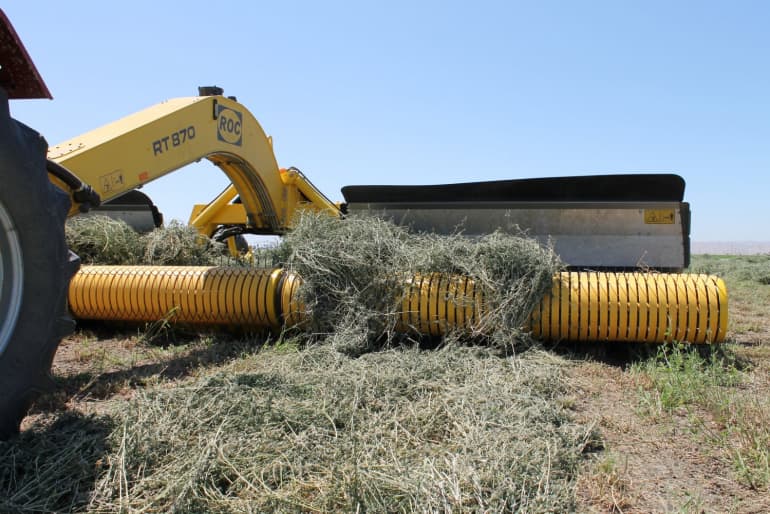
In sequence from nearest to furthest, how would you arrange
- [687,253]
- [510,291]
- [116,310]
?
[510,291]
[116,310]
[687,253]

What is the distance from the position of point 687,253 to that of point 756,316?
73.4 inches

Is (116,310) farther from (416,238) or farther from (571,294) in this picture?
Answer: (571,294)

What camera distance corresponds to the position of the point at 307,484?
2256 mm

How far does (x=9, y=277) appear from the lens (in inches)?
100

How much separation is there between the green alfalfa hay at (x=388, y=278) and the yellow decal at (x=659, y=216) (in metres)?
1.63

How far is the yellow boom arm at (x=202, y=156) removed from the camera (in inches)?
145

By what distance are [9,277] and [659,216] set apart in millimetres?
5391

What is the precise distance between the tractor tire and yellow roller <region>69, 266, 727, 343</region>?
2147 mm

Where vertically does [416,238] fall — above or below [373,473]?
above

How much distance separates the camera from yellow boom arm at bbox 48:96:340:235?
12.1 ft

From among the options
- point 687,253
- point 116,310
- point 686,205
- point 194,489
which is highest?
point 686,205

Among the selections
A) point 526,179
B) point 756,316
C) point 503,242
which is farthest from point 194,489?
point 756,316

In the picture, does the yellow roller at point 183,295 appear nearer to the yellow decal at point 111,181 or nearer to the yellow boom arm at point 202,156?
the yellow boom arm at point 202,156

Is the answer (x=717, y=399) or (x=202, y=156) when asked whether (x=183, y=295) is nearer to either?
(x=202, y=156)
